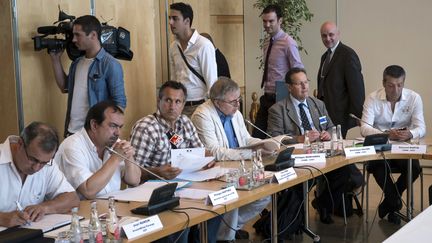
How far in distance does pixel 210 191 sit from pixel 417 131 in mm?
2222

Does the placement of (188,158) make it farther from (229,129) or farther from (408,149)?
(408,149)

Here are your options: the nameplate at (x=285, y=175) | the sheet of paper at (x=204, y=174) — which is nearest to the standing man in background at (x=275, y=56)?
the sheet of paper at (x=204, y=174)

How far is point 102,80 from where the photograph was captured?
399 centimetres

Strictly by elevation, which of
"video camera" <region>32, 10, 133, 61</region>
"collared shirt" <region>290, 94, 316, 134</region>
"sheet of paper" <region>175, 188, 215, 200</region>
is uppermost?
"video camera" <region>32, 10, 133, 61</region>

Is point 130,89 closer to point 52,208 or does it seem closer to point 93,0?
point 93,0

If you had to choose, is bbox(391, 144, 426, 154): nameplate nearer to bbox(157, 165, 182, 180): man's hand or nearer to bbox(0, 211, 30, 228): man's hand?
bbox(157, 165, 182, 180): man's hand

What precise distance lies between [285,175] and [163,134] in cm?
81

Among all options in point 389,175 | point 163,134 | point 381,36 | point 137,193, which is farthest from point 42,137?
point 381,36

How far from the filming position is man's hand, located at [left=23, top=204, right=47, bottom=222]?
7.57 feet

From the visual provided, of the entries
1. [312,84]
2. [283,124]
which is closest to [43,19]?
[283,124]

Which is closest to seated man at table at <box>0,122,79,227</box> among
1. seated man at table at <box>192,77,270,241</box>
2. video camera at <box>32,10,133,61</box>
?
seated man at table at <box>192,77,270,241</box>

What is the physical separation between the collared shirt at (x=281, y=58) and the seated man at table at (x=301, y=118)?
0.67 meters

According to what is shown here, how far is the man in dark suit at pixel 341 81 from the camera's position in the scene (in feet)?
17.0

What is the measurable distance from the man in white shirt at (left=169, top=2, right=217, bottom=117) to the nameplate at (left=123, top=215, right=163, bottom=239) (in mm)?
2279
